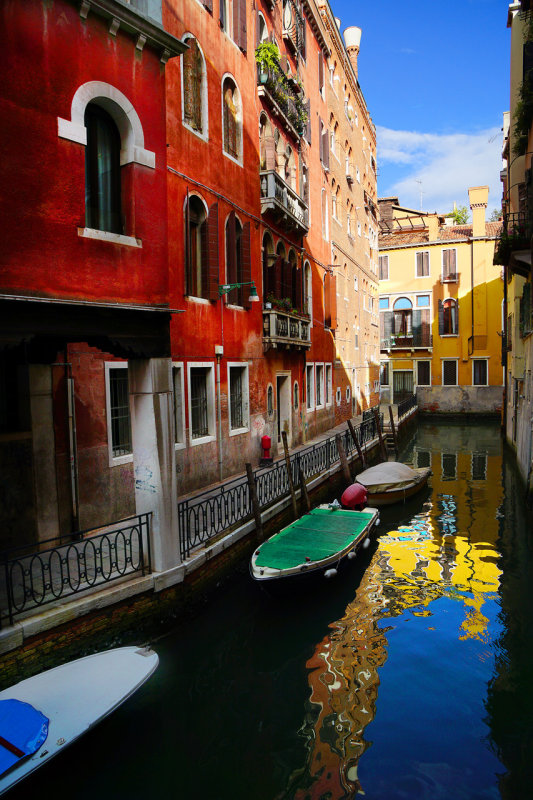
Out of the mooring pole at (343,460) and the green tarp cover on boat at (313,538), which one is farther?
the mooring pole at (343,460)

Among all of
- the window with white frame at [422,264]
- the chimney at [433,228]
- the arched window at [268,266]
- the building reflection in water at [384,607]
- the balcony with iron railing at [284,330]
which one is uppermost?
the chimney at [433,228]

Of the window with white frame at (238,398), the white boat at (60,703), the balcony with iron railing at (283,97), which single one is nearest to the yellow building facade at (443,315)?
the balcony with iron railing at (283,97)

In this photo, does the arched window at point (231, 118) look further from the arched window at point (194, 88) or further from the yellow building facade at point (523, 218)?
the yellow building facade at point (523, 218)

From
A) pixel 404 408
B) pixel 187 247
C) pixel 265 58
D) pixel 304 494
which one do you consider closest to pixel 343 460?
pixel 304 494

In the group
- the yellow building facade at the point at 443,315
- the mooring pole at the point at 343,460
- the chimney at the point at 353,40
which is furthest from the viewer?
the yellow building facade at the point at 443,315

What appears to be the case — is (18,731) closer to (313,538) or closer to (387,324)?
(313,538)

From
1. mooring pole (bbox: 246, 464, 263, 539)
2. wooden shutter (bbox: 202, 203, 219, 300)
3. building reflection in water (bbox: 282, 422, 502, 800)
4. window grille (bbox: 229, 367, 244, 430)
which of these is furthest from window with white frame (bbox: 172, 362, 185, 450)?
Result: building reflection in water (bbox: 282, 422, 502, 800)

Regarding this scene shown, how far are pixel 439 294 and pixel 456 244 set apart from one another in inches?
137

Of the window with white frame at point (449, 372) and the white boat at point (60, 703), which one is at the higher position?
the window with white frame at point (449, 372)

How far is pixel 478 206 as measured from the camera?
3700 centimetres

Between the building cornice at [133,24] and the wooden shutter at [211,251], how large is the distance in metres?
4.11

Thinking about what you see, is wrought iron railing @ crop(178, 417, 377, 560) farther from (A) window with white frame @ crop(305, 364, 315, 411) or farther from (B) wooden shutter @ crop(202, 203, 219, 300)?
(B) wooden shutter @ crop(202, 203, 219, 300)

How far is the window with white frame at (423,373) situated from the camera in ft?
128

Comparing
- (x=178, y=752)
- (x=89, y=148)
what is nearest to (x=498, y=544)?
(x=178, y=752)
